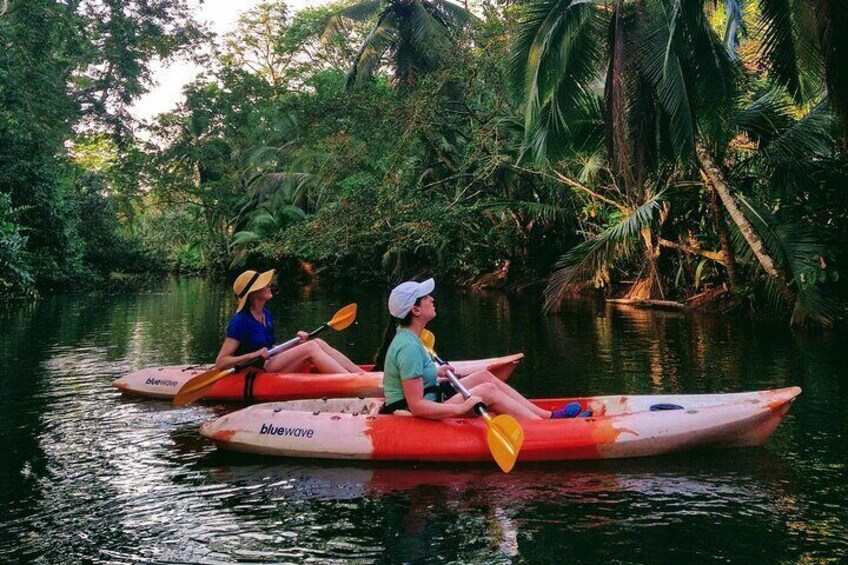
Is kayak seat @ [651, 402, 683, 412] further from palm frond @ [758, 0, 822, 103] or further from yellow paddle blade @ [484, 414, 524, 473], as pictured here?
palm frond @ [758, 0, 822, 103]

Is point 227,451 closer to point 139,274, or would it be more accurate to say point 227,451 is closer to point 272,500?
point 272,500

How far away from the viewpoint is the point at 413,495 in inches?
197

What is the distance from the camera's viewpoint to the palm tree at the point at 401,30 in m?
21.0

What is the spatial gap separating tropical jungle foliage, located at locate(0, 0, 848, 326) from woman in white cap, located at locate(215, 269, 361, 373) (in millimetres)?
5707

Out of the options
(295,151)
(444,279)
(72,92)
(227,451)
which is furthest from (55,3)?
(227,451)

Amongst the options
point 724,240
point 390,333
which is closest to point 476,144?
point 724,240

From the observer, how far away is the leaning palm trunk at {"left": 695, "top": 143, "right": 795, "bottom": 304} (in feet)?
40.3

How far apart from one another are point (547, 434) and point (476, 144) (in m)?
13.5

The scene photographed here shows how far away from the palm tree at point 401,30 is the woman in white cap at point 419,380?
16.2m

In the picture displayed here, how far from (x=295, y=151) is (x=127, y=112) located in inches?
237

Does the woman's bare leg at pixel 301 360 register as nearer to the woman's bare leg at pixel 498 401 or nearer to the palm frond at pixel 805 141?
the woman's bare leg at pixel 498 401

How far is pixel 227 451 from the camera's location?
6.10 m

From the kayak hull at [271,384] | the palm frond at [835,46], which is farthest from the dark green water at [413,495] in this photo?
the palm frond at [835,46]

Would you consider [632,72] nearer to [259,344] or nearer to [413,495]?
[259,344]
